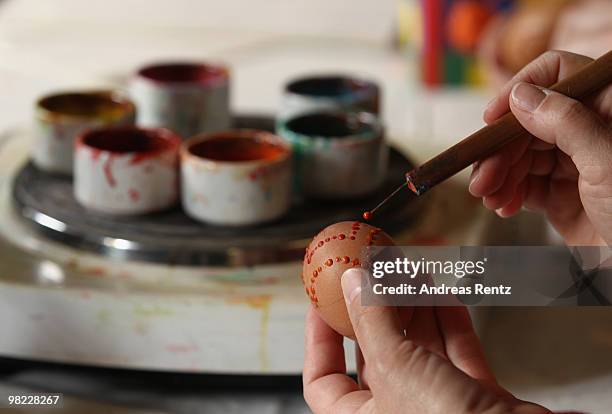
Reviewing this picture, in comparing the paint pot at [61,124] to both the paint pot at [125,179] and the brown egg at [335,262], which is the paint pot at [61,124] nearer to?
the paint pot at [125,179]

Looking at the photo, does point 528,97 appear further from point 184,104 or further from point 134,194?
point 184,104

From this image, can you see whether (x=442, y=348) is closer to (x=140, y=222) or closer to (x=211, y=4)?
(x=140, y=222)

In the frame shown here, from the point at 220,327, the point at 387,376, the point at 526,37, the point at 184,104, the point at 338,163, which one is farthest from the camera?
the point at 526,37

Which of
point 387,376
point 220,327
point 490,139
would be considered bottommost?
point 220,327

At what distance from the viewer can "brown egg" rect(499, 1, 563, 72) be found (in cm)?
131

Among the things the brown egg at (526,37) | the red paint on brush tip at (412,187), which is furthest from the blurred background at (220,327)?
the red paint on brush tip at (412,187)

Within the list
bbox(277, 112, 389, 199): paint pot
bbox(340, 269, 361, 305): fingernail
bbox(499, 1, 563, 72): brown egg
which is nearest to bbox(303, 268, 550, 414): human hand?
bbox(340, 269, 361, 305): fingernail

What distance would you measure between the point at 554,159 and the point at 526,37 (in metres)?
0.68

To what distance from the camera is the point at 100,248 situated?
0.78 meters

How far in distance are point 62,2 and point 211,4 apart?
0.96 ft

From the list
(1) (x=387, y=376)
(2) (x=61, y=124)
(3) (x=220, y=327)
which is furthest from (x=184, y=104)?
(1) (x=387, y=376)

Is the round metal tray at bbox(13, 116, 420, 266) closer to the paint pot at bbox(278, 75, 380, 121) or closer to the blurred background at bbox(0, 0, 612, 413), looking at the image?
the blurred background at bbox(0, 0, 612, 413)

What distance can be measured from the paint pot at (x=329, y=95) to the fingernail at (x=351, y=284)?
454mm

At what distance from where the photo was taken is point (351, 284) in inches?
20.1
